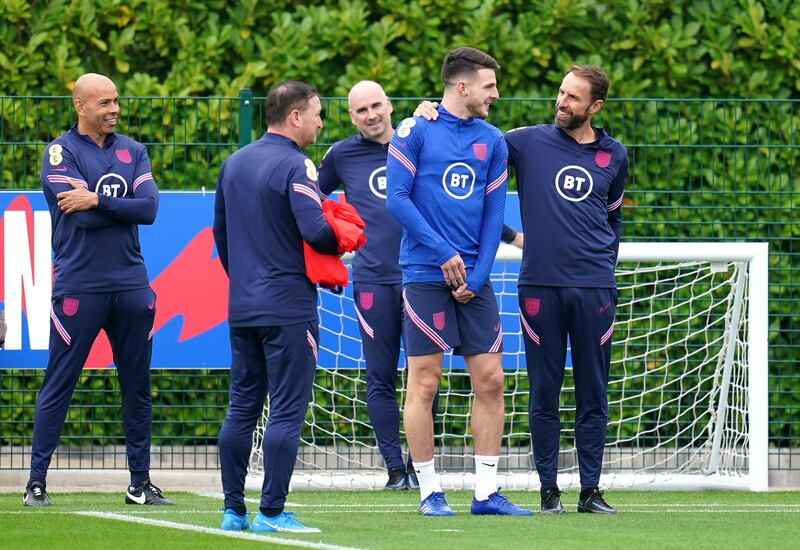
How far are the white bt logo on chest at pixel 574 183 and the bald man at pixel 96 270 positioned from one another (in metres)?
2.24

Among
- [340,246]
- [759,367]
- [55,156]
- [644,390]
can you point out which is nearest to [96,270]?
[55,156]

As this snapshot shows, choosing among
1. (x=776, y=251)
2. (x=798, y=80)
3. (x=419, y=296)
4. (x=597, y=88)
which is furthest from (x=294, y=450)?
(x=798, y=80)

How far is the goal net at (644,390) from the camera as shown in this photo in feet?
32.2

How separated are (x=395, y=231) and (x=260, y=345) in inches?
90.7

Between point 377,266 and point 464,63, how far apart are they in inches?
71.6

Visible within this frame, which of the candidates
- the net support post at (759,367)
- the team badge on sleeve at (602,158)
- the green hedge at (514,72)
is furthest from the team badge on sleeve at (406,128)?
the net support post at (759,367)

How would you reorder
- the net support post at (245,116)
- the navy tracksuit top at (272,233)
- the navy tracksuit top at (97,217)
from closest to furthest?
1. the navy tracksuit top at (272,233)
2. the navy tracksuit top at (97,217)
3. the net support post at (245,116)

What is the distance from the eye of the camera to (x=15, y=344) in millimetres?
9906

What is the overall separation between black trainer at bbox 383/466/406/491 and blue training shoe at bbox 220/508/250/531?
91.8 inches

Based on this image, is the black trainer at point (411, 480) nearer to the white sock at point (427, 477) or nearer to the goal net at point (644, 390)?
the goal net at point (644, 390)

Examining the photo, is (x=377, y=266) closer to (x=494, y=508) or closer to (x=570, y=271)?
(x=570, y=271)

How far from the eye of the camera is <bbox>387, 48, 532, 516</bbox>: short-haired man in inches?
301

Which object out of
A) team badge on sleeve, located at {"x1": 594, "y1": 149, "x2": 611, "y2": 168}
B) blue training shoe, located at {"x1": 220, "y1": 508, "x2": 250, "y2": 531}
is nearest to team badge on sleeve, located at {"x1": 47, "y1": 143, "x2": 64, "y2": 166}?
blue training shoe, located at {"x1": 220, "y1": 508, "x2": 250, "y2": 531}

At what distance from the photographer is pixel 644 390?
10.5 meters
